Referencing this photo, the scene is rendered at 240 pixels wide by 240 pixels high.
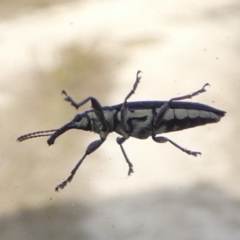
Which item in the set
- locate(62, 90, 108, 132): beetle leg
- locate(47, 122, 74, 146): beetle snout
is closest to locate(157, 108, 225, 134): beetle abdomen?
locate(62, 90, 108, 132): beetle leg

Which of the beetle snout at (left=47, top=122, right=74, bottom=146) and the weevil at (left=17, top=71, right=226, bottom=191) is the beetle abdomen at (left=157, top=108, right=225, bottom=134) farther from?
the beetle snout at (left=47, top=122, right=74, bottom=146)

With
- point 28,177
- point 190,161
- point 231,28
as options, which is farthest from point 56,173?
point 231,28

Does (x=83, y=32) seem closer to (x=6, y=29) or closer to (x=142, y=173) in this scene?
(x=6, y=29)

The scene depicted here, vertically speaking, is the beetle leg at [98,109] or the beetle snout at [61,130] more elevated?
the beetle leg at [98,109]

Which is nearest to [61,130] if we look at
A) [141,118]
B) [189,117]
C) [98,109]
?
[98,109]

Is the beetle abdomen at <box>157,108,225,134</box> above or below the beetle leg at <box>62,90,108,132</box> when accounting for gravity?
below

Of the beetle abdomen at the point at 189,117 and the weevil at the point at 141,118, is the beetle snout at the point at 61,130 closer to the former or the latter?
the weevil at the point at 141,118

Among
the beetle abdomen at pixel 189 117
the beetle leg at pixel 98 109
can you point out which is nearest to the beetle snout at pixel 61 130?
the beetle leg at pixel 98 109
